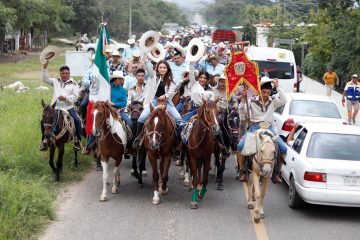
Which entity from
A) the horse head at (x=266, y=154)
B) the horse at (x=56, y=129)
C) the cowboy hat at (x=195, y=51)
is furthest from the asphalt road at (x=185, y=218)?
the cowboy hat at (x=195, y=51)

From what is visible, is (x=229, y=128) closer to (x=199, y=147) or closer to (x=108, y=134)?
(x=199, y=147)

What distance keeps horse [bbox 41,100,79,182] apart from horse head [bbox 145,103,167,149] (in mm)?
2333

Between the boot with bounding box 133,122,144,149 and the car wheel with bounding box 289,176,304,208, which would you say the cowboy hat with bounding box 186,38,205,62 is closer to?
the boot with bounding box 133,122,144,149

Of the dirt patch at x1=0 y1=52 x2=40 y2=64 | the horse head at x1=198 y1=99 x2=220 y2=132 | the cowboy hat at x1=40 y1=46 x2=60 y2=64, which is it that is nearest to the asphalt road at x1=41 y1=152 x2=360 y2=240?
the horse head at x1=198 y1=99 x2=220 y2=132

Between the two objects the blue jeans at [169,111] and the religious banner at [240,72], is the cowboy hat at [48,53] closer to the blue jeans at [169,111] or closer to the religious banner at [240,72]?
the blue jeans at [169,111]

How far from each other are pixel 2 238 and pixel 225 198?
4811mm

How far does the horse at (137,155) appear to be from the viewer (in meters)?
12.1

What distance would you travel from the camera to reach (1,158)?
38.7 feet

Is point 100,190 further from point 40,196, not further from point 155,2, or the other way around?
point 155,2

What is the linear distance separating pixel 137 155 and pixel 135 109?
3.53ft

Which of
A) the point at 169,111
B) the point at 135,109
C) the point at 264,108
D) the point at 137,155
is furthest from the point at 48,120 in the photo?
the point at 264,108

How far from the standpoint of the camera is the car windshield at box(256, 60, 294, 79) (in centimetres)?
2316

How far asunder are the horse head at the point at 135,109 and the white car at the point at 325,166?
10.6 ft

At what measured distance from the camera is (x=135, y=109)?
41.1 ft
